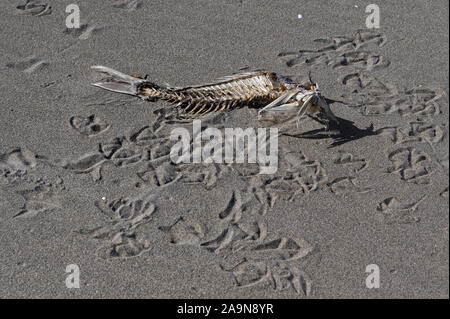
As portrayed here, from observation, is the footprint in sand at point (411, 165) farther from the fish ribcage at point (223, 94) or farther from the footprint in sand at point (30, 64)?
the footprint in sand at point (30, 64)

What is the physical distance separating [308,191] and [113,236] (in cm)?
159

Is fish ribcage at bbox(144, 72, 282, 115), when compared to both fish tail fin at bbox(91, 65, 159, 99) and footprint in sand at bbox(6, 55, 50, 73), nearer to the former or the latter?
fish tail fin at bbox(91, 65, 159, 99)

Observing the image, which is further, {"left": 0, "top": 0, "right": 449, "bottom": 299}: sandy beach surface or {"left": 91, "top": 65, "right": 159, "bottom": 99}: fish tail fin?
{"left": 91, "top": 65, "right": 159, "bottom": 99}: fish tail fin

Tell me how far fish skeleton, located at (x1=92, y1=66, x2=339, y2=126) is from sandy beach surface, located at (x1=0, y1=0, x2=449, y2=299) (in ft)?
0.37

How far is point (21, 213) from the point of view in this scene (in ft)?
15.6

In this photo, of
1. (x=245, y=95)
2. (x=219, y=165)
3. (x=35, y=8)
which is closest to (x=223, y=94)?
(x=245, y=95)

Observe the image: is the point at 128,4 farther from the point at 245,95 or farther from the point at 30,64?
the point at 245,95

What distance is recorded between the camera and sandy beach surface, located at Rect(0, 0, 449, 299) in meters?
4.39

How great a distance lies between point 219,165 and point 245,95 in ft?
2.72

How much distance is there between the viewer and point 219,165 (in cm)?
520

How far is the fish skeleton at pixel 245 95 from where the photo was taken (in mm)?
5422

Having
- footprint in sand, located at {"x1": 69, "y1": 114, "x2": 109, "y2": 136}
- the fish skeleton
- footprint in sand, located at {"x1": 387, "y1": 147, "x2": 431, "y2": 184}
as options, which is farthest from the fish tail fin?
footprint in sand, located at {"x1": 387, "y1": 147, "x2": 431, "y2": 184}

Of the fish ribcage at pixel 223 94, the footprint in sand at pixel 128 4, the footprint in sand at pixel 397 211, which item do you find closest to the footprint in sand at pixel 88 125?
the fish ribcage at pixel 223 94

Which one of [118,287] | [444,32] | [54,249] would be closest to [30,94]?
[54,249]
